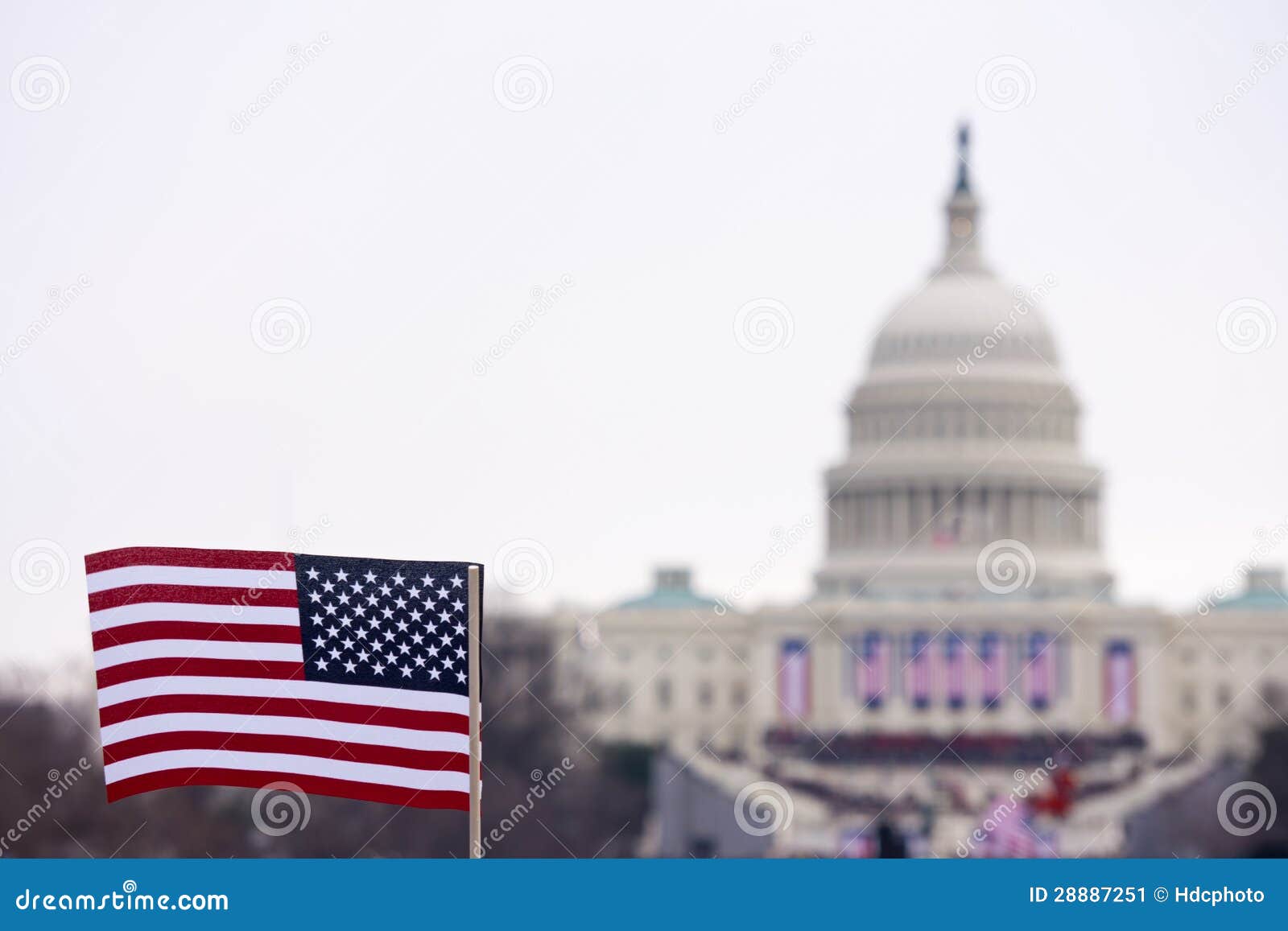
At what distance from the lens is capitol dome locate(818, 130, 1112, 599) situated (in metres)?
186

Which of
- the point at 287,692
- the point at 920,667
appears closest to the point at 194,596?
the point at 287,692

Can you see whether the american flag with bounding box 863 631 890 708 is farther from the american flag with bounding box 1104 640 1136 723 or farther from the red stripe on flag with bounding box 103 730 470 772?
the red stripe on flag with bounding box 103 730 470 772

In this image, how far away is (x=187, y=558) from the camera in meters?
21.3

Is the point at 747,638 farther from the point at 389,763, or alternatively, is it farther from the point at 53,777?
the point at 389,763

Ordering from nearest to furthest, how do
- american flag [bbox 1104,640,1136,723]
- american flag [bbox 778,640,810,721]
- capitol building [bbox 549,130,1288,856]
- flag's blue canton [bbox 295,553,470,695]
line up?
1. flag's blue canton [bbox 295,553,470,695]
2. capitol building [bbox 549,130,1288,856]
3. american flag [bbox 778,640,810,721]
4. american flag [bbox 1104,640,1136,723]

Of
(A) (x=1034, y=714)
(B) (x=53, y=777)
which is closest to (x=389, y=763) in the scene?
(B) (x=53, y=777)

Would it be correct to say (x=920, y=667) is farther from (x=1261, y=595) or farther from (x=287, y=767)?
(x=287, y=767)

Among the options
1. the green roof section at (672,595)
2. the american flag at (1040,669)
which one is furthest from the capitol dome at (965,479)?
the green roof section at (672,595)

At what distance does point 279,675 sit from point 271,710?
23 cm

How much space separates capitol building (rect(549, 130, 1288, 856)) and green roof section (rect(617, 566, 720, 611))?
0.16 metres

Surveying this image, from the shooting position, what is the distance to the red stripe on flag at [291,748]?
20891 millimetres

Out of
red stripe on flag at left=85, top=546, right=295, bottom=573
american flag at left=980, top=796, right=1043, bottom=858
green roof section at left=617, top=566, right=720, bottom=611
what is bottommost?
american flag at left=980, top=796, right=1043, bottom=858

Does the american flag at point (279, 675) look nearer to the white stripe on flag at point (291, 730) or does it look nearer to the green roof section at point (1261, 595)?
the white stripe on flag at point (291, 730)

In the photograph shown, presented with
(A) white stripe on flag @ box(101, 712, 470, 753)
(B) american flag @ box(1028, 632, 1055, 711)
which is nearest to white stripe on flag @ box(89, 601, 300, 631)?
(A) white stripe on flag @ box(101, 712, 470, 753)
